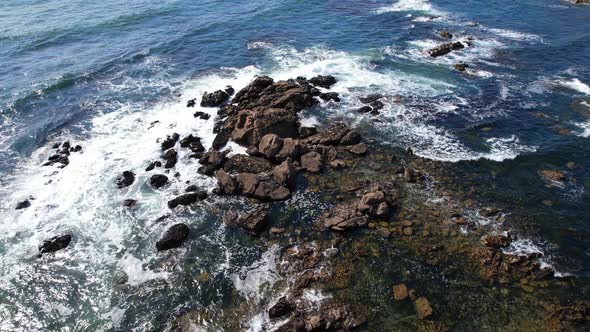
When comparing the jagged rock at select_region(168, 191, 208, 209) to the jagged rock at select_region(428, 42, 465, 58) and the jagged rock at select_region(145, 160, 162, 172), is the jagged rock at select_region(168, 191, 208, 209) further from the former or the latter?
the jagged rock at select_region(428, 42, 465, 58)

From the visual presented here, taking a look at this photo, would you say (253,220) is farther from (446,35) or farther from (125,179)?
(446,35)

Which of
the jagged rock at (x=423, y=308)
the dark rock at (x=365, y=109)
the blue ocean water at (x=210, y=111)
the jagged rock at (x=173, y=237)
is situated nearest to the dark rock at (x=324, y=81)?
the blue ocean water at (x=210, y=111)

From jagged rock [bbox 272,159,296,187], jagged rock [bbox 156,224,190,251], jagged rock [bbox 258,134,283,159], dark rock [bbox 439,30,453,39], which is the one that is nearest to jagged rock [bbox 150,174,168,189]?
jagged rock [bbox 156,224,190,251]

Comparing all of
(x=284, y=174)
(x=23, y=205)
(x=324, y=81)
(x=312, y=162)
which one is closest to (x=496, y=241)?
(x=312, y=162)

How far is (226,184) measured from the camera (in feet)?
115

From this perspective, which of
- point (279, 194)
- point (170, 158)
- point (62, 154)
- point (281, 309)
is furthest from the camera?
point (62, 154)

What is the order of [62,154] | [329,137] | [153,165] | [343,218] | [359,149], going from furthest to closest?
[62,154] → [329,137] → [153,165] → [359,149] → [343,218]

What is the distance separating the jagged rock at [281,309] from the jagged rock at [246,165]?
47.3ft

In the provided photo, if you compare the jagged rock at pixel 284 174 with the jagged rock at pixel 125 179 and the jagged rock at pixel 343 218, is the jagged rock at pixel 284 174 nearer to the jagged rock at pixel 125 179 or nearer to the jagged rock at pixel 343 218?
the jagged rock at pixel 343 218

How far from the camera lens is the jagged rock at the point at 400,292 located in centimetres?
2547

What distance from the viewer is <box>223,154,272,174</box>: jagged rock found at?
37.1 metres

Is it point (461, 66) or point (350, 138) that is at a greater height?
point (461, 66)

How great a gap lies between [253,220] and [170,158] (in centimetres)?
1309

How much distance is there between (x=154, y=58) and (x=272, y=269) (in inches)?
1778
